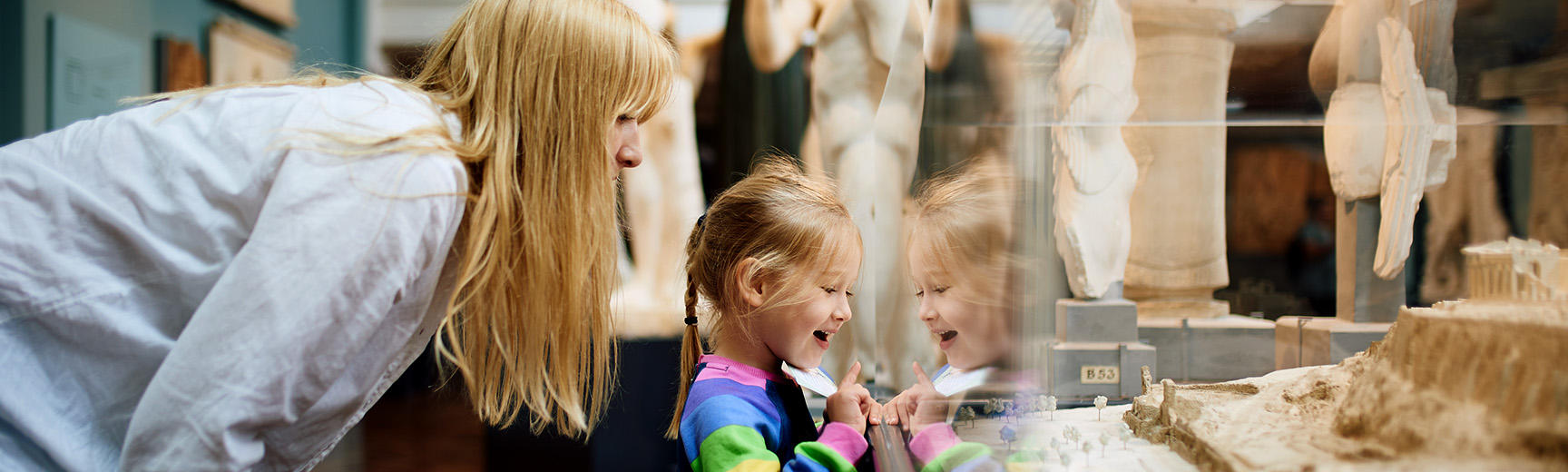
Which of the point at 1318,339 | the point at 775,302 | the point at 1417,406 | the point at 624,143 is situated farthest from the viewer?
the point at 775,302

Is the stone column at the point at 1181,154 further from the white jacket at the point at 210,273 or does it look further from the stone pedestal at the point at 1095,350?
the white jacket at the point at 210,273

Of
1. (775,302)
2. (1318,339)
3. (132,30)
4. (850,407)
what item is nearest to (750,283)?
(775,302)

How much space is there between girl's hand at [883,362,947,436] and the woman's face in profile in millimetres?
334

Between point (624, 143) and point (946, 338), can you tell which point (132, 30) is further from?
point (946, 338)

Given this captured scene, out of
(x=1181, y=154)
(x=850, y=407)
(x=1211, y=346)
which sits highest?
(x=1181, y=154)

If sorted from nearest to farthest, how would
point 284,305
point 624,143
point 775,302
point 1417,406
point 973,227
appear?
point 1417,406 < point 284,305 < point 973,227 < point 624,143 < point 775,302

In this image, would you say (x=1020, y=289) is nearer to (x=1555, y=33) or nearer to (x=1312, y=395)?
(x=1312, y=395)

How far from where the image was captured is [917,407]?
0.80 metres

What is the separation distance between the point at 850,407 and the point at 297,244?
19.6 inches

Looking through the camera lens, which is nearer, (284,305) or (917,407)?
(284,305)

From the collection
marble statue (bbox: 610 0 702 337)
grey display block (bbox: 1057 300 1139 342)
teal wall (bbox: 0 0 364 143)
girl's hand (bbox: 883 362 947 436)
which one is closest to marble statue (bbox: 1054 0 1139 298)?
grey display block (bbox: 1057 300 1139 342)

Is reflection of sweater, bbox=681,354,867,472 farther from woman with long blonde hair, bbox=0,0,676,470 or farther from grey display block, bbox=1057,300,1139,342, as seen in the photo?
grey display block, bbox=1057,300,1139,342

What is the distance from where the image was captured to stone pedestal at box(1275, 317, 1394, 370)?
1.19ft

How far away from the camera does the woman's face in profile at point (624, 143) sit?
707 mm
